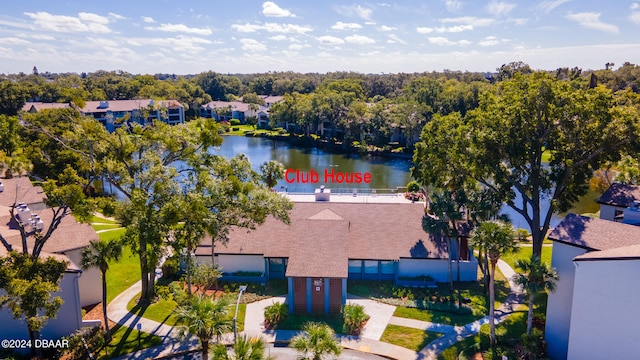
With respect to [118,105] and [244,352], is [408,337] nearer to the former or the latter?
[244,352]

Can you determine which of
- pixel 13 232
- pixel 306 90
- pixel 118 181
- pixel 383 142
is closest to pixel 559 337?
pixel 118 181

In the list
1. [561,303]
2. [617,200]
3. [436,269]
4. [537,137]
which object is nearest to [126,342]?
[436,269]

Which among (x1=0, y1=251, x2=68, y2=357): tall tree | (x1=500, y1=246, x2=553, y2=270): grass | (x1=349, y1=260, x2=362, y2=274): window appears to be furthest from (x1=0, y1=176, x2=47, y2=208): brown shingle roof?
(x1=500, y1=246, x2=553, y2=270): grass

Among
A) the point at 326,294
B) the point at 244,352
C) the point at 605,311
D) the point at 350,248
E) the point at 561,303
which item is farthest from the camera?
the point at 350,248

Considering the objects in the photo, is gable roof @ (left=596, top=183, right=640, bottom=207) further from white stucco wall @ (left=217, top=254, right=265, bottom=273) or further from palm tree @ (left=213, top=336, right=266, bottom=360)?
palm tree @ (left=213, top=336, right=266, bottom=360)

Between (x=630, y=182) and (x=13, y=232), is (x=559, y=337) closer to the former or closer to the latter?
(x=630, y=182)
